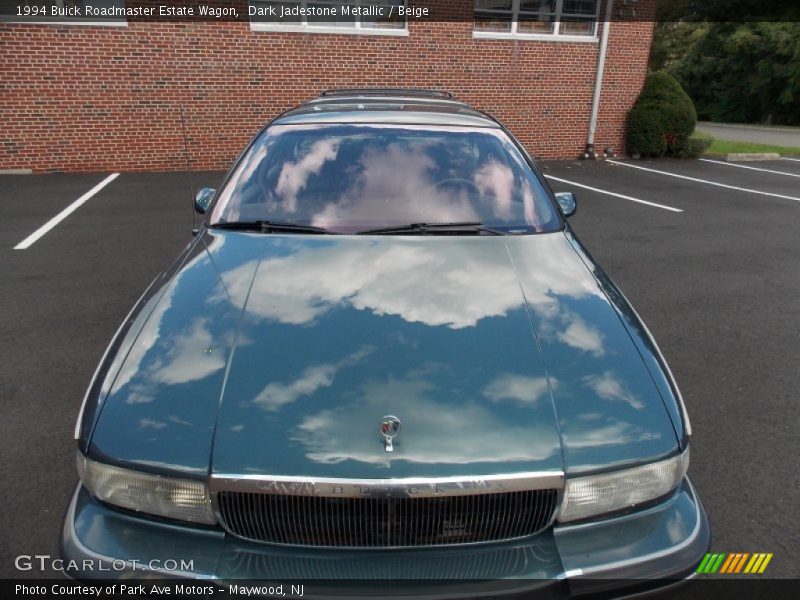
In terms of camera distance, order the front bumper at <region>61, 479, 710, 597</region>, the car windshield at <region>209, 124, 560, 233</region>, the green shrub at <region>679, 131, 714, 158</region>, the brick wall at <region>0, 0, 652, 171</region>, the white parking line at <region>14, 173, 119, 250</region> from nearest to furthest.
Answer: the front bumper at <region>61, 479, 710, 597</region>
the car windshield at <region>209, 124, 560, 233</region>
the white parking line at <region>14, 173, 119, 250</region>
the brick wall at <region>0, 0, 652, 171</region>
the green shrub at <region>679, 131, 714, 158</region>

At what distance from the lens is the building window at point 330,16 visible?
10273 mm

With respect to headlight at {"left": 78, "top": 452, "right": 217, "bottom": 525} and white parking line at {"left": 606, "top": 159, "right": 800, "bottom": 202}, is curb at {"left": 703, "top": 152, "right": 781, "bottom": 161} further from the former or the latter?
headlight at {"left": 78, "top": 452, "right": 217, "bottom": 525}

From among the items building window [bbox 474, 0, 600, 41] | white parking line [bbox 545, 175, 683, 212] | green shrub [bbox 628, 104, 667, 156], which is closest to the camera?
white parking line [bbox 545, 175, 683, 212]

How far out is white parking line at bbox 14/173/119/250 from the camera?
606cm

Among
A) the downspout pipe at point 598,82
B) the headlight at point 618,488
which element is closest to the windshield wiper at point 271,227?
the headlight at point 618,488

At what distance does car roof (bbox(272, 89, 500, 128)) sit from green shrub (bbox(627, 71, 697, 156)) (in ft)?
34.3

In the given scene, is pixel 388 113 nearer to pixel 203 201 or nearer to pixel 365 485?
pixel 203 201

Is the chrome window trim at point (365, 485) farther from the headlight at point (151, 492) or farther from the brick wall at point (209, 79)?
the brick wall at point (209, 79)

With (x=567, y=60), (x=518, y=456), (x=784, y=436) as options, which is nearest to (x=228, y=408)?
(x=518, y=456)

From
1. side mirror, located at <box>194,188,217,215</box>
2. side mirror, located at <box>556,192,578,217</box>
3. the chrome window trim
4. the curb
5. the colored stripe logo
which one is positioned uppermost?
side mirror, located at <box>556,192,578,217</box>

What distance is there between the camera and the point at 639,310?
4.79 meters

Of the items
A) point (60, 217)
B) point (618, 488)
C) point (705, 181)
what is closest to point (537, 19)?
point (705, 181)

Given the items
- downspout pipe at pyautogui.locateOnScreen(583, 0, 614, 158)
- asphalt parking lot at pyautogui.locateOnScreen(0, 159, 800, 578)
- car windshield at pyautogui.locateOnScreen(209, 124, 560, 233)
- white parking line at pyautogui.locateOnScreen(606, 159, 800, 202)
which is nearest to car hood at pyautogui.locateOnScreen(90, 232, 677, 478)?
car windshield at pyautogui.locateOnScreen(209, 124, 560, 233)

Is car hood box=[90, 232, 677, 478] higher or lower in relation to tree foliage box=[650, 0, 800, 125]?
lower
